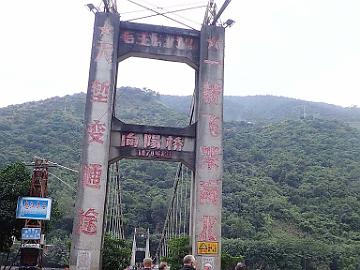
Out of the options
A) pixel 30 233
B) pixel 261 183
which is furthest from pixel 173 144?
pixel 261 183

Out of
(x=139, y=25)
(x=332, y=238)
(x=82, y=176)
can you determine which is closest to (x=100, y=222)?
(x=82, y=176)

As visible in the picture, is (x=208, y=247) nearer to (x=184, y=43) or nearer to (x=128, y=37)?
(x=184, y=43)

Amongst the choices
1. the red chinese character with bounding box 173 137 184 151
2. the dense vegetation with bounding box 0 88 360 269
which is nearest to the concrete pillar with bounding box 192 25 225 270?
the red chinese character with bounding box 173 137 184 151

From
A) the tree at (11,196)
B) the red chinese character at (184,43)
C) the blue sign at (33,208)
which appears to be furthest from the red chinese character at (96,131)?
the tree at (11,196)

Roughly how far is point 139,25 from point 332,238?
2961cm

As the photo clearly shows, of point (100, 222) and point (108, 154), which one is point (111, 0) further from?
point (100, 222)

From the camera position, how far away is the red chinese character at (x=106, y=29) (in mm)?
11016

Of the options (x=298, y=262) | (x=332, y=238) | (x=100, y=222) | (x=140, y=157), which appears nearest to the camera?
(x=100, y=222)

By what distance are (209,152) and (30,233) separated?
6.37 meters

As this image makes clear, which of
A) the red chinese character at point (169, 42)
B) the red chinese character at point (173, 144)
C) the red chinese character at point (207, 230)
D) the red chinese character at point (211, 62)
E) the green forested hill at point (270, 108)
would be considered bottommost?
the red chinese character at point (207, 230)

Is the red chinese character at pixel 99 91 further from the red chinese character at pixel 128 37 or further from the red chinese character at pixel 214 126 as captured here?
the red chinese character at pixel 214 126

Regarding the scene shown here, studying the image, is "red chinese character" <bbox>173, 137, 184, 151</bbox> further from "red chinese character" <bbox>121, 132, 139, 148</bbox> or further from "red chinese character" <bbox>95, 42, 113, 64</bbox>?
"red chinese character" <bbox>95, 42, 113, 64</bbox>

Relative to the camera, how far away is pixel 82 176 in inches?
405

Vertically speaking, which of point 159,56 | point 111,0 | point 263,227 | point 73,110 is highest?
point 73,110
